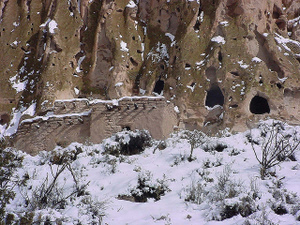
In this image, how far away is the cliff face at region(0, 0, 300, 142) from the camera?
723 inches

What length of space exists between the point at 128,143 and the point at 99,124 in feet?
9.28

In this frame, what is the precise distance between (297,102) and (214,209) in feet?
52.4

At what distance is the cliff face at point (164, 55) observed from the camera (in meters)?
18.4

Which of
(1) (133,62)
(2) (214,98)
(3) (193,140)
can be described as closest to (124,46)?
(1) (133,62)

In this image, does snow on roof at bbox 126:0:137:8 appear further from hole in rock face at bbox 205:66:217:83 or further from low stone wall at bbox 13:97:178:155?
low stone wall at bbox 13:97:178:155

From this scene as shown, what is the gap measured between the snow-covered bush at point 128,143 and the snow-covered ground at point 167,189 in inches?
24.6

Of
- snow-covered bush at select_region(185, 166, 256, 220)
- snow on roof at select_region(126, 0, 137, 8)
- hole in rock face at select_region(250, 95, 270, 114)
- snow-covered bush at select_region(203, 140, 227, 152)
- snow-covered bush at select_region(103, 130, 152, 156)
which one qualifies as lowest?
snow-covered bush at select_region(185, 166, 256, 220)

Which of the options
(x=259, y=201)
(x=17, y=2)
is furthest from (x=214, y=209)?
(x=17, y=2)

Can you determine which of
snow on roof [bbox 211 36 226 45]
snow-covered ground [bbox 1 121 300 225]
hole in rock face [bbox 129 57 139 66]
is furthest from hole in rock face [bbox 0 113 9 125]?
snow on roof [bbox 211 36 226 45]

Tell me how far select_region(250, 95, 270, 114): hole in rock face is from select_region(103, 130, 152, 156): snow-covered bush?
10.6 metres

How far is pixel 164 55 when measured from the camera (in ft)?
69.9

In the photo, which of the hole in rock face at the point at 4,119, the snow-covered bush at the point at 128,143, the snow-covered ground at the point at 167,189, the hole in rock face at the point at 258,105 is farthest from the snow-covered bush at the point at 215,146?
the hole in rock face at the point at 4,119

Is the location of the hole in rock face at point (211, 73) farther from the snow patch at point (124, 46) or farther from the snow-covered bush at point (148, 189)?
the snow-covered bush at point (148, 189)

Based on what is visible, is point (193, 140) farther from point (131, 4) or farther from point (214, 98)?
point (131, 4)
